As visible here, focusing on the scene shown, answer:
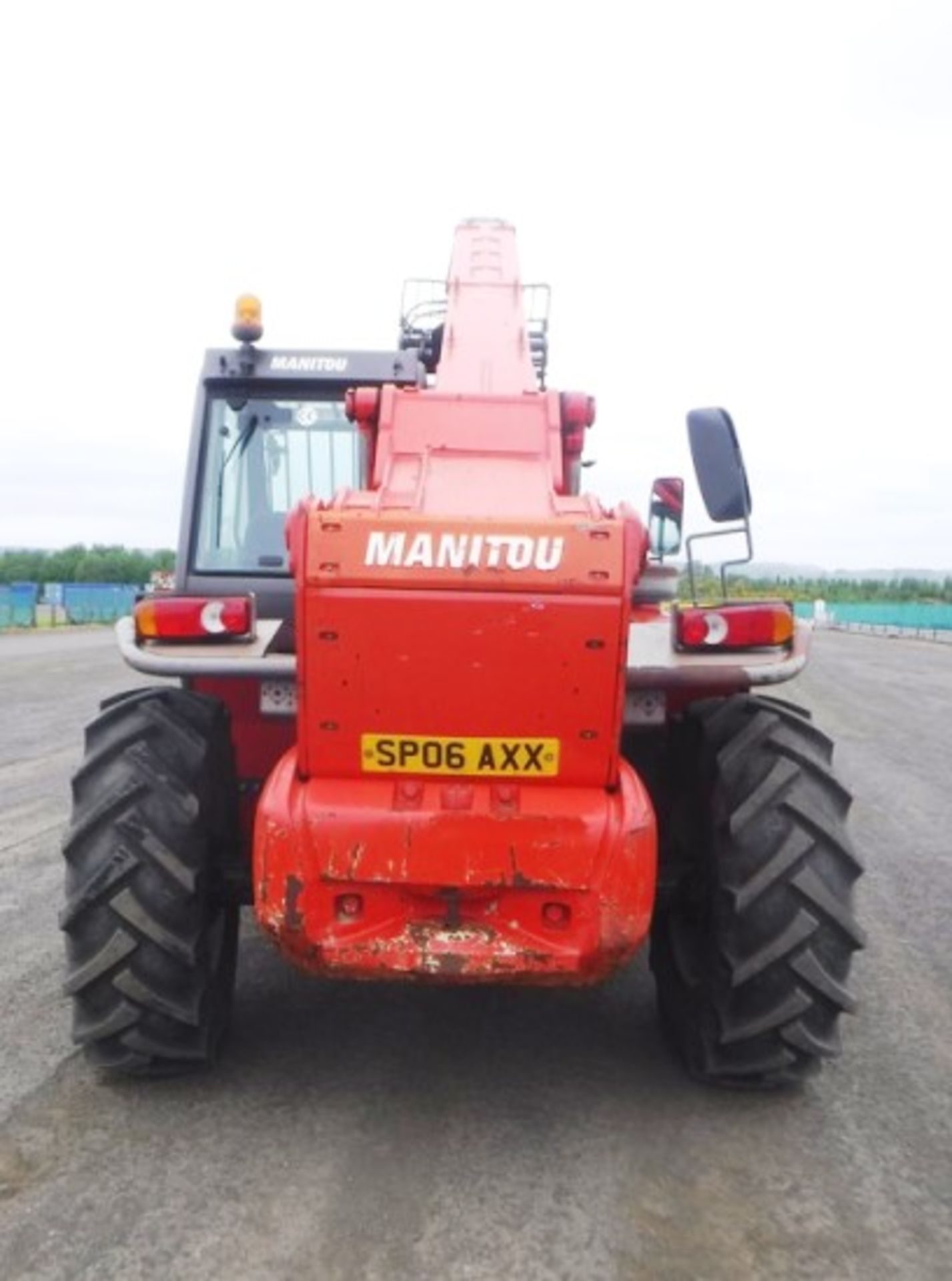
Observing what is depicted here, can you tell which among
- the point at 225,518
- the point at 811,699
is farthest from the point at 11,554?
the point at 225,518

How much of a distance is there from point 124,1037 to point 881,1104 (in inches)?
92.5

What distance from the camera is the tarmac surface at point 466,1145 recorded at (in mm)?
3295

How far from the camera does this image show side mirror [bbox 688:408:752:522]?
419cm

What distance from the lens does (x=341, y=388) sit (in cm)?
617

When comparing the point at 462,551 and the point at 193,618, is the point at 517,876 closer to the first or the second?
the point at 462,551

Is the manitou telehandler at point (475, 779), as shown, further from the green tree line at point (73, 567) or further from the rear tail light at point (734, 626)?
the green tree line at point (73, 567)

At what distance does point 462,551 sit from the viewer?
3.75 m

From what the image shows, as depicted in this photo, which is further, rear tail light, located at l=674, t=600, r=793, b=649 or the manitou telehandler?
rear tail light, located at l=674, t=600, r=793, b=649

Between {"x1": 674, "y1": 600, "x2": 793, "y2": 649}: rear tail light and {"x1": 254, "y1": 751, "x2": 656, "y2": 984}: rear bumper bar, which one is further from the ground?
{"x1": 674, "y1": 600, "x2": 793, "y2": 649}: rear tail light

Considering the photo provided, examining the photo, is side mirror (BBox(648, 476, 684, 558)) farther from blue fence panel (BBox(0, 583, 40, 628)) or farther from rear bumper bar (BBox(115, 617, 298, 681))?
blue fence panel (BBox(0, 583, 40, 628))

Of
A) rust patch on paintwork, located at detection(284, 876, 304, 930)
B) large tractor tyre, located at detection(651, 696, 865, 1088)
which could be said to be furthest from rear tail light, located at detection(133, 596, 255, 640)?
large tractor tyre, located at detection(651, 696, 865, 1088)

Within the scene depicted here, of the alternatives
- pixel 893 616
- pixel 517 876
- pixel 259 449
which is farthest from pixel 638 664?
pixel 893 616

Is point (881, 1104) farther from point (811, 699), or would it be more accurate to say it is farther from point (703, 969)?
point (811, 699)

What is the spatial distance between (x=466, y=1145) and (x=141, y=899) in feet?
3.92
